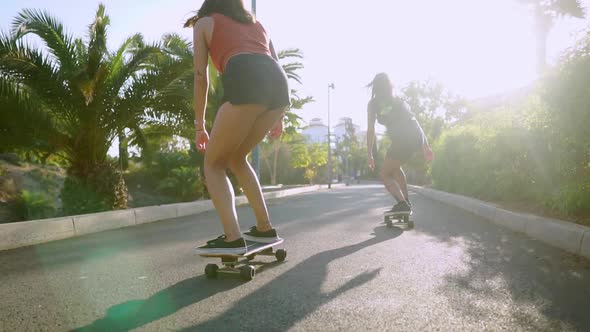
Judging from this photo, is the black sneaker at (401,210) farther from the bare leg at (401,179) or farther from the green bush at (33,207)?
the green bush at (33,207)

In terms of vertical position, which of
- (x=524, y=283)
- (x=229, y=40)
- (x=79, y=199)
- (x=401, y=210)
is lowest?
(x=524, y=283)

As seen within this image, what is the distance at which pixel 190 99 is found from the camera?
9672mm

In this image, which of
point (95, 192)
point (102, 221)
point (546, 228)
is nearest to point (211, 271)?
point (546, 228)

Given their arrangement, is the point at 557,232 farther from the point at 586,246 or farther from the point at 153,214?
the point at 153,214

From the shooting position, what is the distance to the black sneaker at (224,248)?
303cm

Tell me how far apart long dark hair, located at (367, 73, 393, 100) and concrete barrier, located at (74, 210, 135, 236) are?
4326 mm

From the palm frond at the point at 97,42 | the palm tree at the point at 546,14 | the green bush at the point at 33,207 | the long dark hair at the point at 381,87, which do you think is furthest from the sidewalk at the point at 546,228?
the palm tree at the point at 546,14

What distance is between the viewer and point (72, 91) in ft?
26.2

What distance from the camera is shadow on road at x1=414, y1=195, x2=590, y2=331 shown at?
2.24m

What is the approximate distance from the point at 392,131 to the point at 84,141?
5579 mm

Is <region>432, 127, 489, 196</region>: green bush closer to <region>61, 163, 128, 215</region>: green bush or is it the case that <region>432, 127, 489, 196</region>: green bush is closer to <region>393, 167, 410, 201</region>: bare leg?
<region>393, 167, 410, 201</region>: bare leg

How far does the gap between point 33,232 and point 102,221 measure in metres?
1.32

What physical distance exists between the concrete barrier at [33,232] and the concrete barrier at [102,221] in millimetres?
150

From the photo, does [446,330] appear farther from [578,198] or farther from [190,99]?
[190,99]
